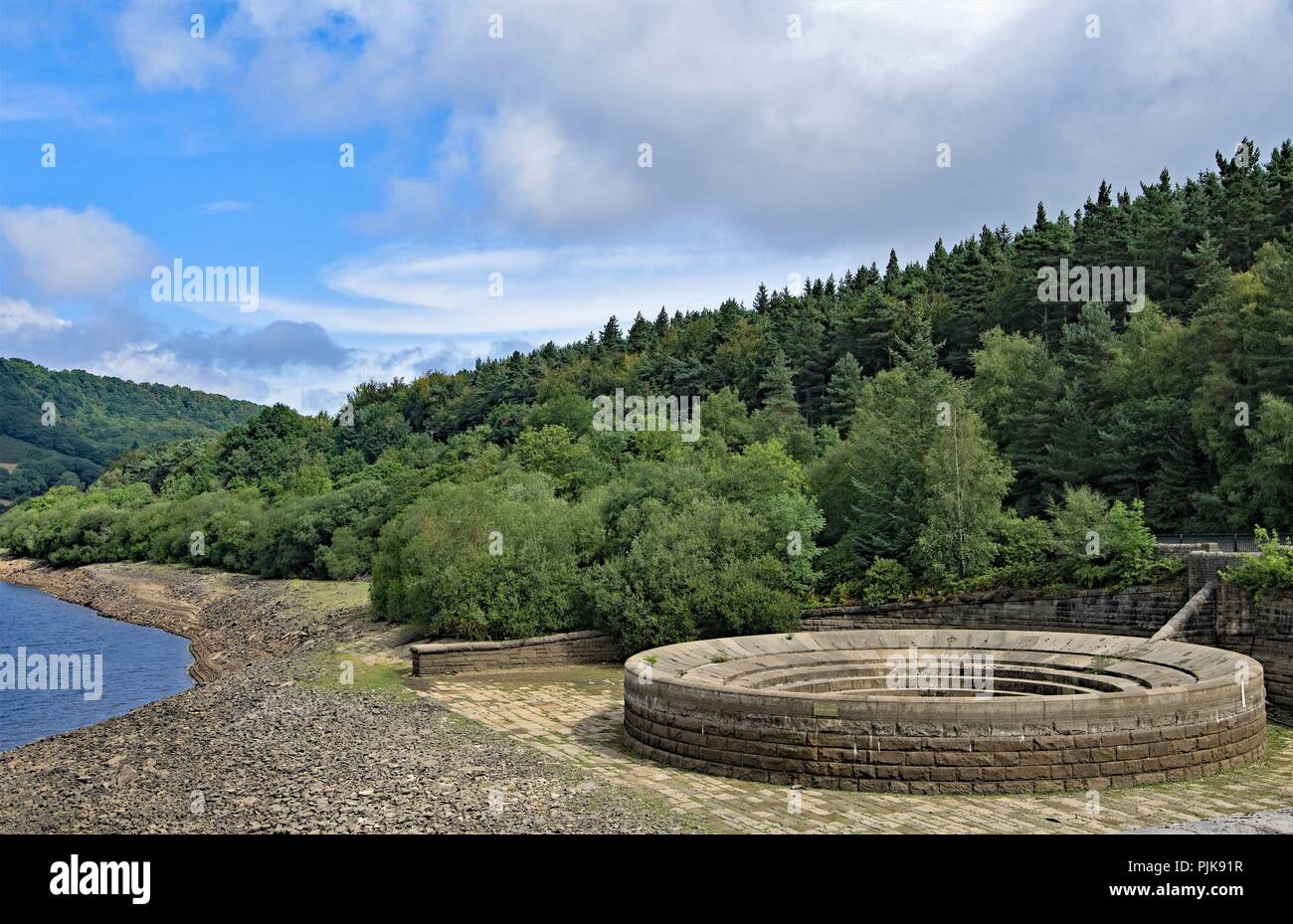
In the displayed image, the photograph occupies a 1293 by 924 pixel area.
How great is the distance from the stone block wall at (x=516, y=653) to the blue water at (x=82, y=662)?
9.26 m

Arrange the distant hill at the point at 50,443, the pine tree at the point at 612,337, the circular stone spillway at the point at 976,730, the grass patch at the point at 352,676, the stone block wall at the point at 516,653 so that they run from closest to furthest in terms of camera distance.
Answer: the circular stone spillway at the point at 976,730
the grass patch at the point at 352,676
the stone block wall at the point at 516,653
the pine tree at the point at 612,337
the distant hill at the point at 50,443

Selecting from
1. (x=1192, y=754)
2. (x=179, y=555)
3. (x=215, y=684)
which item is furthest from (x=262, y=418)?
(x=1192, y=754)

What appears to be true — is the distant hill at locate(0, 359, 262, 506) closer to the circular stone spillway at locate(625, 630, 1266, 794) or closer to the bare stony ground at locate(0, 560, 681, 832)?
the bare stony ground at locate(0, 560, 681, 832)

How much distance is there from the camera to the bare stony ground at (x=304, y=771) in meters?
14.9

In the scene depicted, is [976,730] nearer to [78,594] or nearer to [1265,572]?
[1265,572]

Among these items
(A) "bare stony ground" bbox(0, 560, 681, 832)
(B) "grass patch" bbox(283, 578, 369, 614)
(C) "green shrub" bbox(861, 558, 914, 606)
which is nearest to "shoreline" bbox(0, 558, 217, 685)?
(B) "grass patch" bbox(283, 578, 369, 614)

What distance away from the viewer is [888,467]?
124 feet

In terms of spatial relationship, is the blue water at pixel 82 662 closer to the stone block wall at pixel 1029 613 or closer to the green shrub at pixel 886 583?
the stone block wall at pixel 1029 613

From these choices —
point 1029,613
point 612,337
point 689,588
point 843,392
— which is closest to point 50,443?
point 612,337

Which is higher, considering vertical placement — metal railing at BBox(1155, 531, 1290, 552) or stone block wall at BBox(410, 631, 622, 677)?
metal railing at BBox(1155, 531, 1290, 552)

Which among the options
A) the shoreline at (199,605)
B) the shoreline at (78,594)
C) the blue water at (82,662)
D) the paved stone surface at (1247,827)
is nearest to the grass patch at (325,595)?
the shoreline at (199,605)

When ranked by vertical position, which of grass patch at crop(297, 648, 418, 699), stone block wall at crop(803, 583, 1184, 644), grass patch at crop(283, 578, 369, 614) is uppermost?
stone block wall at crop(803, 583, 1184, 644)

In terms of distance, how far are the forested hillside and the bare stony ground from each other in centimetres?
615

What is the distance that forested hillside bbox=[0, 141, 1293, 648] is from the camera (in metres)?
31.1
